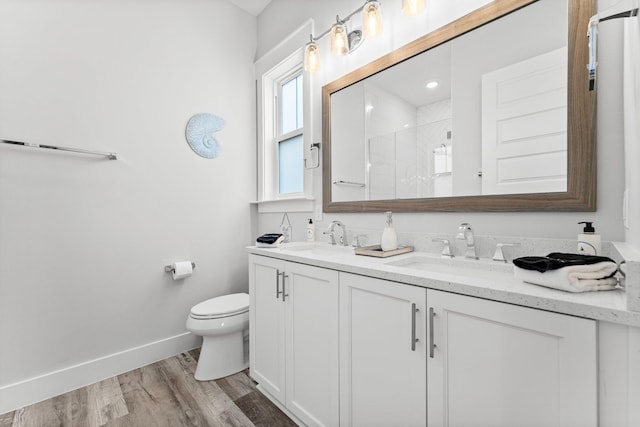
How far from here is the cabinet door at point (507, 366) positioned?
620 mm

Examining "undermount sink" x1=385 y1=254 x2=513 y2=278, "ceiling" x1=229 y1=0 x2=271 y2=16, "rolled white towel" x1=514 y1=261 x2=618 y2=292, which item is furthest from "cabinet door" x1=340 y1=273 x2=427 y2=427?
"ceiling" x1=229 y1=0 x2=271 y2=16

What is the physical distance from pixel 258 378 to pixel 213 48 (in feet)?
8.23

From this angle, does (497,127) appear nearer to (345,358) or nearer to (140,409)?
(345,358)

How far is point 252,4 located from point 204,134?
4.17 ft

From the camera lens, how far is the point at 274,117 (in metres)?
2.56

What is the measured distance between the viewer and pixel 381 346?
990mm

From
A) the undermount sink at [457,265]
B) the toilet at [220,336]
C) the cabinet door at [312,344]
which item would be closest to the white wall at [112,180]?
the toilet at [220,336]

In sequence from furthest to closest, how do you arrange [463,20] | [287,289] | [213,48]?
[213,48] < [287,289] < [463,20]

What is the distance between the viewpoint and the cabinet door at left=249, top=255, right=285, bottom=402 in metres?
1.44

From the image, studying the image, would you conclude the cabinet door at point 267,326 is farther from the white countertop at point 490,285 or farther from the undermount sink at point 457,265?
the undermount sink at point 457,265

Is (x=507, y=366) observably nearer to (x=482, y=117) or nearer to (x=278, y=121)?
(x=482, y=117)

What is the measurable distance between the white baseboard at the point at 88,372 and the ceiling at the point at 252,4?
2.81 meters

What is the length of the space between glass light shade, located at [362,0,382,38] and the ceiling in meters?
1.38

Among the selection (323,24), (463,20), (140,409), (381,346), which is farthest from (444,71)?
(140,409)
